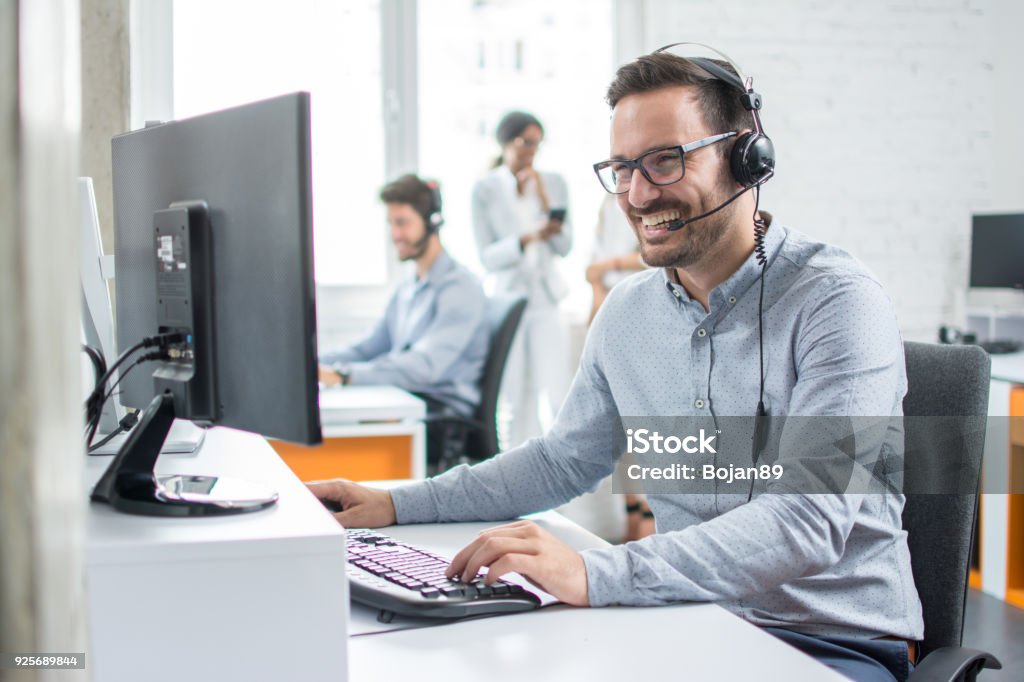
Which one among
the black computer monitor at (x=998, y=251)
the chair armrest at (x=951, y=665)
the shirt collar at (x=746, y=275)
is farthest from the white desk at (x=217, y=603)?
the black computer monitor at (x=998, y=251)

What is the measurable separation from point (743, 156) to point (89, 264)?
94 cm

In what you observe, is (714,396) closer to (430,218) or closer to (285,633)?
(285,633)

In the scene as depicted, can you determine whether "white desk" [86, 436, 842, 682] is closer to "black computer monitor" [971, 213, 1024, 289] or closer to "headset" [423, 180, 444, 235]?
"headset" [423, 180, 444, 235]

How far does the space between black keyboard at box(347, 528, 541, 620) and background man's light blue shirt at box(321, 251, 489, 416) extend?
207 cm

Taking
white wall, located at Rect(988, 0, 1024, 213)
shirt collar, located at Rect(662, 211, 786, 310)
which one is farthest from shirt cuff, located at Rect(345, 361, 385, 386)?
white wall, located at Rect(988, 0, 1024, 213)

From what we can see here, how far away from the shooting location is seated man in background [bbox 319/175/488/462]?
10.4 feet

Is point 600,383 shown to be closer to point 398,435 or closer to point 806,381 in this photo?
point 806,381

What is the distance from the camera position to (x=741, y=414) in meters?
1.32

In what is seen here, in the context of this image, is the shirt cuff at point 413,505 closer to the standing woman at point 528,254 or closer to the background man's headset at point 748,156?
the background man's headset at point 748,156

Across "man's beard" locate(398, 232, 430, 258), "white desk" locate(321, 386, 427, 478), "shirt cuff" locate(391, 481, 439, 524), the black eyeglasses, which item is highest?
the black eyeglasses

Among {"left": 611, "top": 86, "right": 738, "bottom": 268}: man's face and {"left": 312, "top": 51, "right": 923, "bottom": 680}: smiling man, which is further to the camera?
{"left": 611, "top": 86, "right": 738, "bottom": 268}: man's face

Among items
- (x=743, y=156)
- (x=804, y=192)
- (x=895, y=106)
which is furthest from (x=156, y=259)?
(x=895, y=106)

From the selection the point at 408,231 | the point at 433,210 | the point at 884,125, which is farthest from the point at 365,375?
the point at 884,125

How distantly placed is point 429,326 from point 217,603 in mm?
2646
